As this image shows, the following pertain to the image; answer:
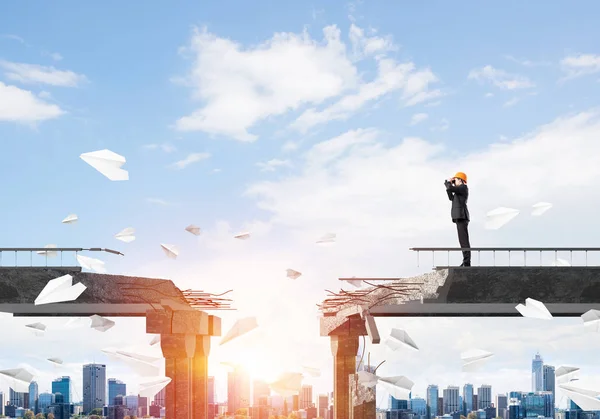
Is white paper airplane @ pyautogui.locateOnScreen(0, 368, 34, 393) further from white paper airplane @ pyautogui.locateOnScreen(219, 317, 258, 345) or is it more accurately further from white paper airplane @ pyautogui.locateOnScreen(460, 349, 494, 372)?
white paper airplane @ pyautogui.locateOnScreen(460, 349, 494, 372)

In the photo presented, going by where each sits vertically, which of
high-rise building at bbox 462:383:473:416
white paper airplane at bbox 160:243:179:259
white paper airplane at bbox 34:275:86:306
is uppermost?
white paper airplane at bbox 160:243:179:259

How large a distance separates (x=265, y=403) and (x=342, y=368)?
48571 millimetres

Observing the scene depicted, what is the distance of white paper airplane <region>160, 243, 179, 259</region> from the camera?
16.7 m

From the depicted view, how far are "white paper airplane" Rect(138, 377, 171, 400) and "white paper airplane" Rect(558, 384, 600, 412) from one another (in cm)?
899

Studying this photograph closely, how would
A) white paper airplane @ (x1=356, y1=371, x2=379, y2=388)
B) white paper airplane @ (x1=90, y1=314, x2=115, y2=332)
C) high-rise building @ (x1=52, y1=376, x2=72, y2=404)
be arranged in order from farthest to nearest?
high-rise building @ (x1=52, y1=376, x2=72, y2=404)
white paper airplane @ (x1=90, y1=314, x2=115, y2=332)
white paper airplane @ (x1=356, y1=371, x2=379, y2=388)

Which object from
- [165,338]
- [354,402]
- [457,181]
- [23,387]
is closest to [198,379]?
[165,338]

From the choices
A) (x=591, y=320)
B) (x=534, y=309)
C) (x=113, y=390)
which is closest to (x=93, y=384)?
(x=113, y=390)

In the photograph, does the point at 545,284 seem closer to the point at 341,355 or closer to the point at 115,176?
the point at 341,355

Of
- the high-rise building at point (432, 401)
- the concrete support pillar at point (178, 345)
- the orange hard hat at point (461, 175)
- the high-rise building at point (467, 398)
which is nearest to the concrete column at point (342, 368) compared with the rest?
the concrete support pillar at point (178, 345)

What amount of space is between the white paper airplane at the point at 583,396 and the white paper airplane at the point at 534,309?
150 centimetres

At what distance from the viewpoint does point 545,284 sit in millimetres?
15328

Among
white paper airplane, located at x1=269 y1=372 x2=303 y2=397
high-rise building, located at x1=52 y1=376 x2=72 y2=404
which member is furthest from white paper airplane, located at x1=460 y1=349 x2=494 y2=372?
high-rise building, located at x1=52 y1=376 x2=72 y2=404

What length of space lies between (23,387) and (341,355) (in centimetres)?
853

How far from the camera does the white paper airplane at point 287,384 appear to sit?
15656 mm
